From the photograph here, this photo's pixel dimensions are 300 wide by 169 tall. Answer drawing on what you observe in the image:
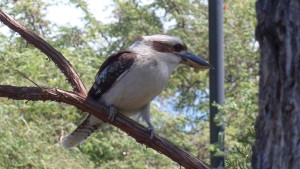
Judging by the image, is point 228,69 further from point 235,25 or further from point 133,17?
point 133,17

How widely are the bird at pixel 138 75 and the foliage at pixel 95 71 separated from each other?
3.18 ft

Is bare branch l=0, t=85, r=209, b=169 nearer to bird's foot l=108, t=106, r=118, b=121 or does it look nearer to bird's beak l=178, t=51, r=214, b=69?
bird's foot l=108, t=106, r=118, b=121

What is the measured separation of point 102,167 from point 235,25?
10.5 ft

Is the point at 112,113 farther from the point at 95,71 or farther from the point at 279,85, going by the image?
the point at 95,71

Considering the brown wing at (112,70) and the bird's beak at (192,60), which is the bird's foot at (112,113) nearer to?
the brown wing at (112,70)

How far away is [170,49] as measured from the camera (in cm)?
378

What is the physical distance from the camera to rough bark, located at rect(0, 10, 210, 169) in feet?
9.57

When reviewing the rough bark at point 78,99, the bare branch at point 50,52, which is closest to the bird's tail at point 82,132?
the rough bark at point 78,99

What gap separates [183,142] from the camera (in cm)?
766

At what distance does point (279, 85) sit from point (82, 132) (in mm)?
2189

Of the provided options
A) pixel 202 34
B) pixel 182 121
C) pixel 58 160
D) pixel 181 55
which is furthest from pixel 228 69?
pixel 181 55

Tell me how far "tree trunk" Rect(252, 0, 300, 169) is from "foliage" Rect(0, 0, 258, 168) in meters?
2.67

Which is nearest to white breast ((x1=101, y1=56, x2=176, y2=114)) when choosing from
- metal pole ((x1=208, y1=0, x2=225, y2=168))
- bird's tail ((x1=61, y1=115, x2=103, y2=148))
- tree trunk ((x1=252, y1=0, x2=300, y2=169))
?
bird's tail ((x1=61, y1=115, x2=103, y2=148))

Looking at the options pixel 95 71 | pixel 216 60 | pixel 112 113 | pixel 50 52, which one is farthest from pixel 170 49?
pixel 95 71
